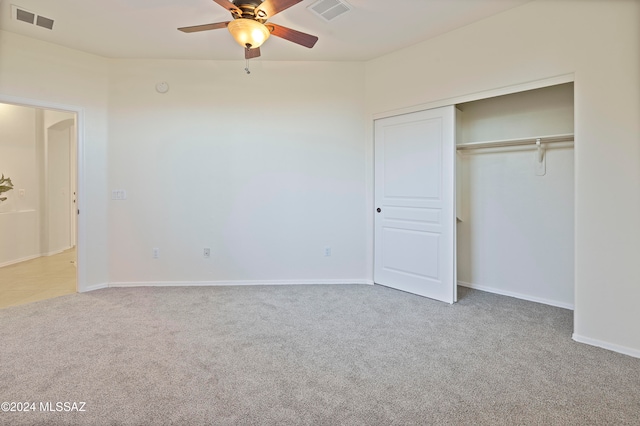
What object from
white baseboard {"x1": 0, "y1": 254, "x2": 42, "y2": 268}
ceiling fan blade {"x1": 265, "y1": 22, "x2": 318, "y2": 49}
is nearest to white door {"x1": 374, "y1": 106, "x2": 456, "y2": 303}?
ceiling fan blade {"x1": 265, "y1": 22, "x2": 318, "y2": 49}

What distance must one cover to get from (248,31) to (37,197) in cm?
559

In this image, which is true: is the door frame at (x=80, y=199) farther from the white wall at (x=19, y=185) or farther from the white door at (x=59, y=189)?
the white door at (x=59, y=189)

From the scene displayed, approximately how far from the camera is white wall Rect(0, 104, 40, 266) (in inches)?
193

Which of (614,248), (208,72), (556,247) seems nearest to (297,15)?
(208,72)

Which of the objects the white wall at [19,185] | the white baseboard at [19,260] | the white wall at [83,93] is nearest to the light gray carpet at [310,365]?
the white wall at [83,93]

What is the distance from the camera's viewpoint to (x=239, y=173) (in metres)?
3.90

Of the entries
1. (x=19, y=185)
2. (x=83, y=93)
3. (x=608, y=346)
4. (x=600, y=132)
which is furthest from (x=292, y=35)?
(x=19, y=185)

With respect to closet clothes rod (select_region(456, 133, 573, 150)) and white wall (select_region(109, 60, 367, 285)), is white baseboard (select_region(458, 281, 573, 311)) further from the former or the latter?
closet clothes rod (select_region(456, 133, 573, 150))

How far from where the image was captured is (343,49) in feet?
11.5

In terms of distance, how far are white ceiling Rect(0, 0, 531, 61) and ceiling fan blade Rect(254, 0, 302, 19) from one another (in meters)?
0.57

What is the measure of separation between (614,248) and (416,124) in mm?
2063

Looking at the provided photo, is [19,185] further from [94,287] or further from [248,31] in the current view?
[248,31]

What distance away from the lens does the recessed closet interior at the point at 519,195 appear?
3.10m

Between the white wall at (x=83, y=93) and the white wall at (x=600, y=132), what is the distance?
452cm
